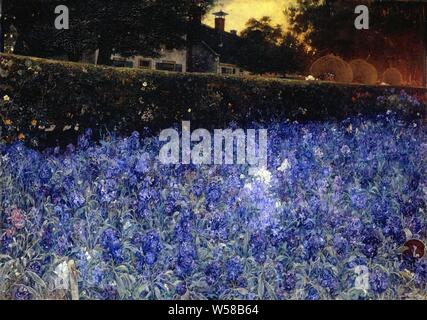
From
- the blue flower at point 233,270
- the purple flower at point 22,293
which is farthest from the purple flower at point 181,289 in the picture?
the purple flower at point 22,293

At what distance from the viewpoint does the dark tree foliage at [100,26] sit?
20.1 feet

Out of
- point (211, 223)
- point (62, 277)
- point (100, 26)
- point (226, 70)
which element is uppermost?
point (100, 26)

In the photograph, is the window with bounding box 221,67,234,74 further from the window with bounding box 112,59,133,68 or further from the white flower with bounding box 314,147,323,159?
the white flower with bounding box 314,147,323,159

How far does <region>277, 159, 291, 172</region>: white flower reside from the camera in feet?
20.6

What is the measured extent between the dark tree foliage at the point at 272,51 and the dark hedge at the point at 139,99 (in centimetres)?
15

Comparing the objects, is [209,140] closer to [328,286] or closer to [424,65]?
[328,286]

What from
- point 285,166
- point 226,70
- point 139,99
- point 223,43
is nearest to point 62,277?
point 139,99

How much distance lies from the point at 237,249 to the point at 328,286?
983 millimetres

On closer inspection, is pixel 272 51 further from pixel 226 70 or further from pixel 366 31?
pixel 366 31

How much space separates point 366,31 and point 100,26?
280 cm

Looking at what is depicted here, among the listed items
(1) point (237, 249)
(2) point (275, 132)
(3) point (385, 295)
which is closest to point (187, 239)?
(1) point (237, 249)

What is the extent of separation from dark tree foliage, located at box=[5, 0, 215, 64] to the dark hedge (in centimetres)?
20

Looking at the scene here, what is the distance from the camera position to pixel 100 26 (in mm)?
6188

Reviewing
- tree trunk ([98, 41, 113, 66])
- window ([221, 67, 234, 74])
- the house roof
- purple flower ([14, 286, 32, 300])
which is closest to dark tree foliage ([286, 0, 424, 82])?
the house roof
